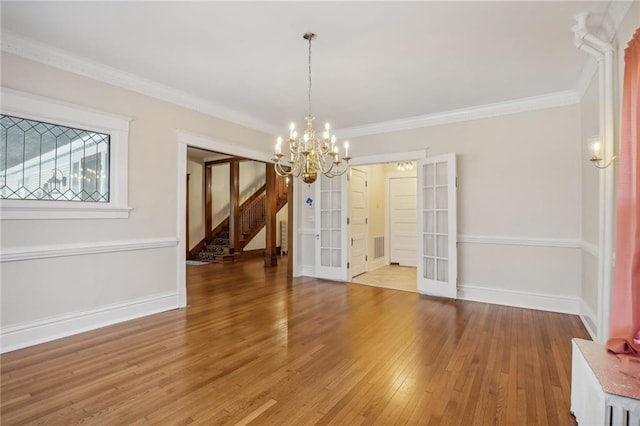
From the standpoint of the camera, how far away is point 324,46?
3078 millimetres

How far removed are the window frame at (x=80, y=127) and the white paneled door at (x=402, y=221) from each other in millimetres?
6029

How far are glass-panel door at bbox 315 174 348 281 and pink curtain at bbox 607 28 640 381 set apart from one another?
427 centimetres

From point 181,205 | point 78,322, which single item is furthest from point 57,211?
point 181,205

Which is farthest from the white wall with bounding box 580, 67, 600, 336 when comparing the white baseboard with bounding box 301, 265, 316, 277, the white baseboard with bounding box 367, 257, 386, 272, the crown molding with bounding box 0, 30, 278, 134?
the crown molding with bounding box 0, 30, 278, 134

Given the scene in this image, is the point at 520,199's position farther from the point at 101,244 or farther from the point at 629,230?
the point at 101,244

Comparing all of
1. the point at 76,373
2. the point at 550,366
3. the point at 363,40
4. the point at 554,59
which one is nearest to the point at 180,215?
the point at 76,373

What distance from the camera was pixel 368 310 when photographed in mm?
4289

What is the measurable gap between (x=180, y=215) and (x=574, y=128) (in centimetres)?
540

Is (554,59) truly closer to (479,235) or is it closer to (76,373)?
(479,235)

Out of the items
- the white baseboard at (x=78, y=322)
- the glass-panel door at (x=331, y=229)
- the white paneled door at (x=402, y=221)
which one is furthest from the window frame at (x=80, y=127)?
the white paneled door at (x=402, y=221)

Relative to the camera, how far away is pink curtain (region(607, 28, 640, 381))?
1888 millimetres

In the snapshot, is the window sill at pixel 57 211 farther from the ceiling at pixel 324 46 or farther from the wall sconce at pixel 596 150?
the wall sconce at pixel 596 150

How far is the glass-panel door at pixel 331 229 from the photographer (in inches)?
241

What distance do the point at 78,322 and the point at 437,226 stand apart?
4872mm
